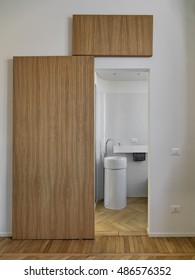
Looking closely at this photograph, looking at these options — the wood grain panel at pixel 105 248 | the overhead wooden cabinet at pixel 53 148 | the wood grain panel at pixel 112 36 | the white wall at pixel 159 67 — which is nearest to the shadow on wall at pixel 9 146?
the white wall at pixel 159 67

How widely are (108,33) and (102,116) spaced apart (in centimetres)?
179

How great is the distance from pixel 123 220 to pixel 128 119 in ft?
6.56

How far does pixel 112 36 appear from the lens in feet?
7.82

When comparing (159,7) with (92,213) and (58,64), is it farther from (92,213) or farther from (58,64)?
(92,213)

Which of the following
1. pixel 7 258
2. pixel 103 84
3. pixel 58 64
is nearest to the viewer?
pixel 7 258

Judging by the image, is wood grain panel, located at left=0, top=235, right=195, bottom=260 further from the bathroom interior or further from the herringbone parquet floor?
the bathroom interior

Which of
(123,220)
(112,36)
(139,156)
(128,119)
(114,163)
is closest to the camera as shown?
(112,36)

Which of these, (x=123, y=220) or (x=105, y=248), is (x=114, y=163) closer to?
(x=123, y=220)

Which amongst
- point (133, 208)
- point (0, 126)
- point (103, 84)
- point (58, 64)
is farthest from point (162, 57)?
point (133, 208)

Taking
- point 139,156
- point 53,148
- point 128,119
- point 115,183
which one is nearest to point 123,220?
point 115,183

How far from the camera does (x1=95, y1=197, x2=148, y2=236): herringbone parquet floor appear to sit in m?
2.60

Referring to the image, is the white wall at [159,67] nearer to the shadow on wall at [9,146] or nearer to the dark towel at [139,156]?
the shadow on wall at [9,146]

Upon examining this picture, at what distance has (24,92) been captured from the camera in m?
2.38

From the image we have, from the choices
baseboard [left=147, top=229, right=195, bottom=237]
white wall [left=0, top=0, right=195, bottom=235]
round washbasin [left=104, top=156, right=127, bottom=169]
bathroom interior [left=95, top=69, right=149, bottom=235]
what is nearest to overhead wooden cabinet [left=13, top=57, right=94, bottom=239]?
white wall [left=0, top=0, right=195, bottom=235]
